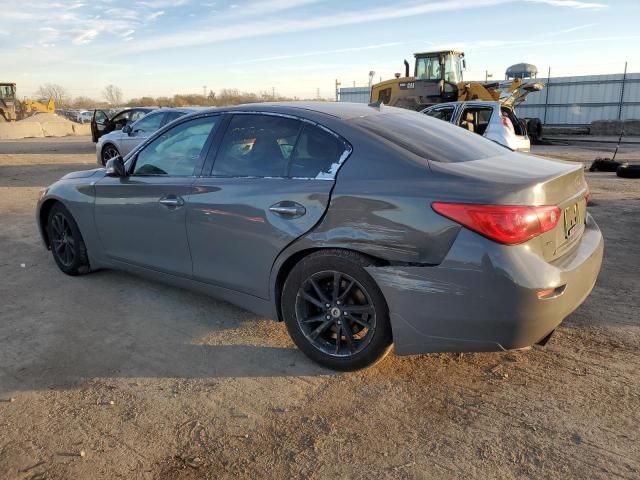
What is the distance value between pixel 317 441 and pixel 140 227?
2.40 m

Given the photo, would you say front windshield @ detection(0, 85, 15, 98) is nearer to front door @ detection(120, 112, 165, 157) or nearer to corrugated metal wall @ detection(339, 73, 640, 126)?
corrugated metal wall @ detection(339, 73, 640, 126)

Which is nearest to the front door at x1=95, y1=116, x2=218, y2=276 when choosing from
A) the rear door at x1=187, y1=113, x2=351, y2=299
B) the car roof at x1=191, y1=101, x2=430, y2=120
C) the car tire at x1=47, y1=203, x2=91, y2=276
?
the rear door at x1=187, y1=113, x2=351, y2=299

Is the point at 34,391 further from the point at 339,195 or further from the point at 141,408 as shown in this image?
the point at 339,195

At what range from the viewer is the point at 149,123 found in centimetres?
1223

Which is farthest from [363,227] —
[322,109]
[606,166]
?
[606,166]

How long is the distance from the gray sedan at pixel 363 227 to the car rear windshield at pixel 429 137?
2 cm

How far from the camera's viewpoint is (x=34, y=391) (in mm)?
3084

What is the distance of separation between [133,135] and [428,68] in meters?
12.5

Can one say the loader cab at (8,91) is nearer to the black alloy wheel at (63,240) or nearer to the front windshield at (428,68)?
the front windshield at (428,68)

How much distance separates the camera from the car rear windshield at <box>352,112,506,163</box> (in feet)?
10.4

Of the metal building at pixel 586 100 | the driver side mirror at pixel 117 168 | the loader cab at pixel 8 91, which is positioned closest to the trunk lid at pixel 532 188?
the driver side mirror at pixel 117 168

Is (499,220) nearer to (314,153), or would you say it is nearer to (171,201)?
(314,153)

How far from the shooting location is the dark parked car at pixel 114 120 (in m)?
16.5

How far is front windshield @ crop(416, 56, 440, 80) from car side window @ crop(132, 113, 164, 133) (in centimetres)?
1185
